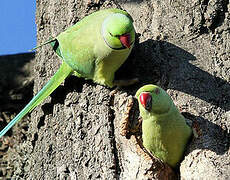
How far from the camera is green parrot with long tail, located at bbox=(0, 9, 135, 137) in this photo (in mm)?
2779

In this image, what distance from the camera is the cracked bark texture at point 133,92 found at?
2497mm

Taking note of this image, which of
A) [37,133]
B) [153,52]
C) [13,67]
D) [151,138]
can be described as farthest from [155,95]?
[13,67]

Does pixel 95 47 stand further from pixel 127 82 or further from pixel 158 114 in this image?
pixel 158 114

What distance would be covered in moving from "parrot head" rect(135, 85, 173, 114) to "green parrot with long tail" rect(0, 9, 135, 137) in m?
0.35

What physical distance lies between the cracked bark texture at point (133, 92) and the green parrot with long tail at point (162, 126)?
0.07 metres

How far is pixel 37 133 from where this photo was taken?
3016 mm

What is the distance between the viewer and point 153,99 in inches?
98.4

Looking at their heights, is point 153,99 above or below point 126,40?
below

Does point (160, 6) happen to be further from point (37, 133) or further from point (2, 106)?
point (2, 106)

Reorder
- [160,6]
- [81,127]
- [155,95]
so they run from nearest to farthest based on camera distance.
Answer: [155,95] < [81,127] < [160,6]

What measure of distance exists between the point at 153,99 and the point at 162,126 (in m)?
0.17

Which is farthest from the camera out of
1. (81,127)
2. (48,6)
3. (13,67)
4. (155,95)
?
(13,67)

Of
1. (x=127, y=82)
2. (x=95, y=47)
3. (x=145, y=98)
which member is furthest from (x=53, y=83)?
(x=145, y=98)

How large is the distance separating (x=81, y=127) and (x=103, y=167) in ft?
0.99
